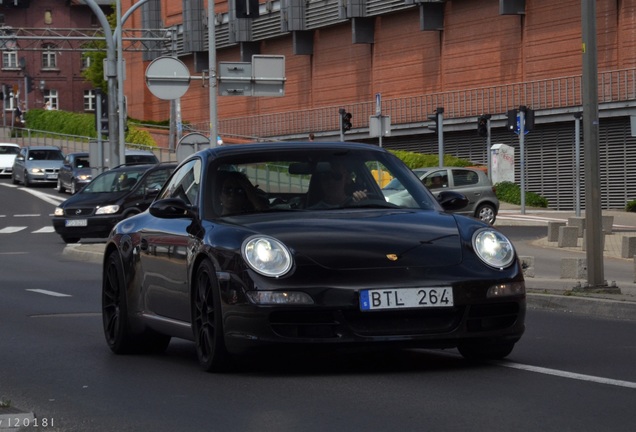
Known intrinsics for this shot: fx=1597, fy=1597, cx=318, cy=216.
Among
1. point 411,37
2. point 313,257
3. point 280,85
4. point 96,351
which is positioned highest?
point 411,37

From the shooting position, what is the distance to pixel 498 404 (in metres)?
7.68

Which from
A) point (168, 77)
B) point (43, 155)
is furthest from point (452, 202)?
point (43, 155)

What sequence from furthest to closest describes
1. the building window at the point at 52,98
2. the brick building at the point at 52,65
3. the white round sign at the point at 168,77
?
the building window at the point at 52,98
the brick building at the point at 52,65
the white round sign at the point at 168,77

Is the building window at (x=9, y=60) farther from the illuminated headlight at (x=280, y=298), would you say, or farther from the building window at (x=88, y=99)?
the illuminated headlight at (x=280, y=298)

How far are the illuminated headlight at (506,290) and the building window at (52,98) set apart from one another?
399 feet

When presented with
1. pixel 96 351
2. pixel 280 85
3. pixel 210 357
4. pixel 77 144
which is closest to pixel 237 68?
pixel 280 85

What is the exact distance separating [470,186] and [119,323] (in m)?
31.2

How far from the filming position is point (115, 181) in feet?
111

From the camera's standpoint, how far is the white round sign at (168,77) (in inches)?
1137

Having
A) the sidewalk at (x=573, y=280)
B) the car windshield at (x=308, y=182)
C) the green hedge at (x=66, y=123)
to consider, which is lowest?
the sidewalk at (x=573, y=280)

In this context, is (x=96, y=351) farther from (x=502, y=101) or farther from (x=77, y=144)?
(x=77, y=144)

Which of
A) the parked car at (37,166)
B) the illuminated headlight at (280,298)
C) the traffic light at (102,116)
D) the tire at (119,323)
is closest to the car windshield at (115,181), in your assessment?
the traffic light at (102,116)

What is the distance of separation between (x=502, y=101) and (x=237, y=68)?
81.5 feet

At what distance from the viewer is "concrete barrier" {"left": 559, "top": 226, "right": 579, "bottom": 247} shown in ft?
103
